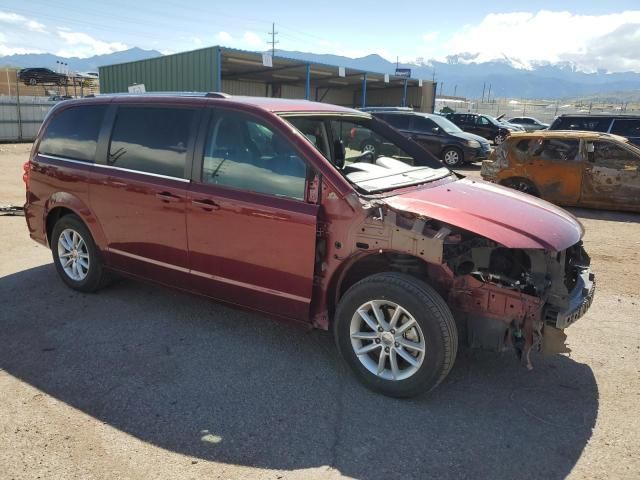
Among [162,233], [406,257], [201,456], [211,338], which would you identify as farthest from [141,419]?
[406,257]

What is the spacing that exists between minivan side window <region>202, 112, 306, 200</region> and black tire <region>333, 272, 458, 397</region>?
2.56 feet

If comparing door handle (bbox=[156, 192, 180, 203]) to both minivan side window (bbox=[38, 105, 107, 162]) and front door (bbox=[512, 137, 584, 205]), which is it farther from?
front door (bbox=[512, 137, 584, 205])

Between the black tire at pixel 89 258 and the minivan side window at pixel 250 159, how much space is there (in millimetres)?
1602

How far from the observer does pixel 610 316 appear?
477cm

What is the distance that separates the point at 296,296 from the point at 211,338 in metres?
0.97

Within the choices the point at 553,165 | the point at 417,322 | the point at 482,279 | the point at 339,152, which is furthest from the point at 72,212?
the point at 553,165

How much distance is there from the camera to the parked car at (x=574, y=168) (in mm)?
9555

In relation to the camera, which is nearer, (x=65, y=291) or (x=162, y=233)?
(x=162, y=233)

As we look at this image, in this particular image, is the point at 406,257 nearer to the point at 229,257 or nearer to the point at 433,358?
the point at 433,358

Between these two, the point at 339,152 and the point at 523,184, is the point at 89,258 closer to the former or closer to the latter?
the point at 339,152

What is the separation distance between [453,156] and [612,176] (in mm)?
7428

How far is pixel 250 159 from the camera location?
12.4 feet

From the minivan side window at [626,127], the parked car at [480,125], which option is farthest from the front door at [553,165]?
the parked car at [480,125]

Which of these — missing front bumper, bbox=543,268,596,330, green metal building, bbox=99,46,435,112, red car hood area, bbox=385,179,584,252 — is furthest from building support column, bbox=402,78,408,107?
missing front bumper, bbox=543,268,596,330
